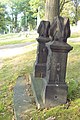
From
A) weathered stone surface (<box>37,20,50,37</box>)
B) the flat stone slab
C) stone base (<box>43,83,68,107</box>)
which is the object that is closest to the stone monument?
stone base (<box>43,83,68,107</box>)

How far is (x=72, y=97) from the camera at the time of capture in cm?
489

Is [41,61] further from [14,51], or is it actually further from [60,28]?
[14,51]

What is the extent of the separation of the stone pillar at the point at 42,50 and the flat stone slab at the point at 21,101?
1.54 feet

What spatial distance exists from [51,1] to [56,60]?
3.47 metres

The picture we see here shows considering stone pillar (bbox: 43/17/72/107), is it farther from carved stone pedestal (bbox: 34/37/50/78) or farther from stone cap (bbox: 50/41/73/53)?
carved stone pedestal (bbox: 34/37/50/78)

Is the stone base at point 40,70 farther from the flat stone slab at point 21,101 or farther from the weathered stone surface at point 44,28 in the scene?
the weathered stone surface at point 44,28

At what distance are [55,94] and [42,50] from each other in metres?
2.07

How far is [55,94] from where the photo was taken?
4.65 meters

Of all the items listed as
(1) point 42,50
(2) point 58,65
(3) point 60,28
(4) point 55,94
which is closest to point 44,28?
(1) point 42,50

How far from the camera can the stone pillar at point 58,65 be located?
455 cm

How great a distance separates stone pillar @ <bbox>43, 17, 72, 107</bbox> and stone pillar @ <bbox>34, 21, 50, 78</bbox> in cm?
158

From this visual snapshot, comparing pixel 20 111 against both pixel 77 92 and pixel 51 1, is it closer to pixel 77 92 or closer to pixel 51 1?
pixel 77 92

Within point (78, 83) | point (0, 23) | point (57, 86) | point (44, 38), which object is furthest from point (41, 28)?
point (0, 23)

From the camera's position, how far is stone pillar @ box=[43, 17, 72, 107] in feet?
14.9
